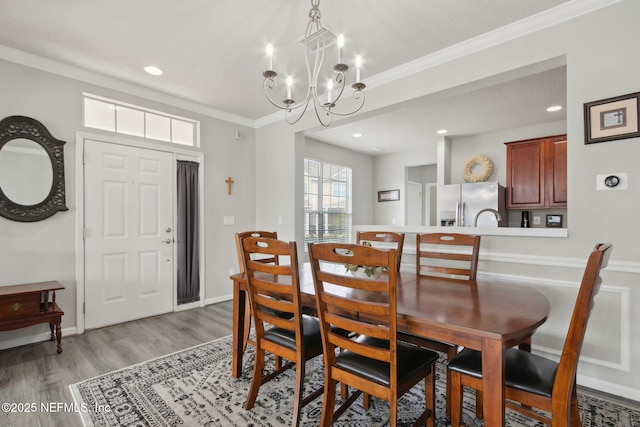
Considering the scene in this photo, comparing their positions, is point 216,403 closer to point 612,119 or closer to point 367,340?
point 367,340

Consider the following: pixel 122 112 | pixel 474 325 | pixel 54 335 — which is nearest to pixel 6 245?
pixel 54 335

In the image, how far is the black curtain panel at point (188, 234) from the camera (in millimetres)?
4094

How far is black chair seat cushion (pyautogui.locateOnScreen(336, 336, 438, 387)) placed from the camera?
1.43 metres

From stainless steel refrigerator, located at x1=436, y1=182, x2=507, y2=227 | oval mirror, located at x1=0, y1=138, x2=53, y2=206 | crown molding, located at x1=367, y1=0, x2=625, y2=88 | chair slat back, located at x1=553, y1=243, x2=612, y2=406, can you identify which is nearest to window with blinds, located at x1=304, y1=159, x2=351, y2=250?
stainless steel refrigerator, located at x1=436, y1=182, x2=507, y2=227

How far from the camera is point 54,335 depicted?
3.04 meters

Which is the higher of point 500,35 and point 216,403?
point 500,35

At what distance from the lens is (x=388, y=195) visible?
6.98 meters

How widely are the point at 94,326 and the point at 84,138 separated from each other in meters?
1.99

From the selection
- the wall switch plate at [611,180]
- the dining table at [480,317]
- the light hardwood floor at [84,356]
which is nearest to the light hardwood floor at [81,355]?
the light hardwood floor at [84,356]

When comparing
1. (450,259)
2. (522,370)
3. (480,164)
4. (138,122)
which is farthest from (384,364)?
(480,164)

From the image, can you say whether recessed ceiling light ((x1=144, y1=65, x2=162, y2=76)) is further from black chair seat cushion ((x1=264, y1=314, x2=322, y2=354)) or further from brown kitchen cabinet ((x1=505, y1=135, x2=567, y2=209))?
brown kitchen cabinet ((x1=505, y1=135, x2=567, y2=209))

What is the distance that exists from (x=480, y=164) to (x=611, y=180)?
348 centimetres

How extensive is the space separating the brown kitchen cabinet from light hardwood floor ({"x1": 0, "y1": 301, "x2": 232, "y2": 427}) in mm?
4496

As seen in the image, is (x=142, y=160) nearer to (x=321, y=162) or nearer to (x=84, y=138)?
(x=84, y=138)
